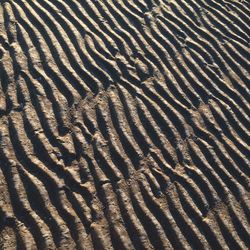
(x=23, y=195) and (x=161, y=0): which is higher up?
(x=161, y=0)

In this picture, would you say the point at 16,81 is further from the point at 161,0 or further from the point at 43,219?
the point at 161,0

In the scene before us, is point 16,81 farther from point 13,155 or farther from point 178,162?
point 178,162

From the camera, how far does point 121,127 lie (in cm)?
412

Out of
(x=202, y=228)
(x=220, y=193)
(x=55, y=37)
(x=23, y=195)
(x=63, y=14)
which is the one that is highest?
(x=63, y=14)

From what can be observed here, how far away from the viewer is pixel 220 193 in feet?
12.7

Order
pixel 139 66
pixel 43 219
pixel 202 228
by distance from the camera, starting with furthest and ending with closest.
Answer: pixel 139 66
pixel 202 228
pixel 43 219

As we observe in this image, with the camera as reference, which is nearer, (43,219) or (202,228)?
(43,219)

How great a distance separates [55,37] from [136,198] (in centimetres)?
250

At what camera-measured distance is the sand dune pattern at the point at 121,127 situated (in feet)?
11.2

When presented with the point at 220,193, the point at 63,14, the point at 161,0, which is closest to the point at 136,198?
the point at 220,193

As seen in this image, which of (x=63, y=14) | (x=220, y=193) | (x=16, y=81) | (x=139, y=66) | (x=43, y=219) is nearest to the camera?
(x=43, y=219)

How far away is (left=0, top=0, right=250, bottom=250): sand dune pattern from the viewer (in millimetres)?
3428

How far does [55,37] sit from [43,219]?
8.45 feet

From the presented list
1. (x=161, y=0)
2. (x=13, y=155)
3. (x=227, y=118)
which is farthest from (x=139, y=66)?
(x=13, y=155)
